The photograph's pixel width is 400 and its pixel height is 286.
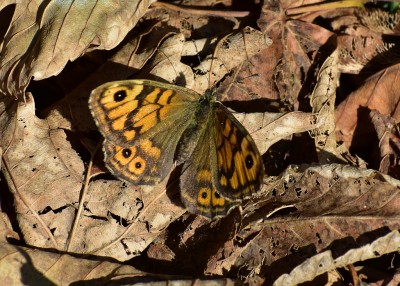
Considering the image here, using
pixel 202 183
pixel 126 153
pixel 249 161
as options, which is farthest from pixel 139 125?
pixel 249 161

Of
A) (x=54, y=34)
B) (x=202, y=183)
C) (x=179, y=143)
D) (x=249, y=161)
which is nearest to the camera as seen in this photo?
A: (x=249, y=161)

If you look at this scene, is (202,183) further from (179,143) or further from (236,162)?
(179,143)

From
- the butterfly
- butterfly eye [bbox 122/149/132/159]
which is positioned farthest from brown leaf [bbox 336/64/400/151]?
butterfly eye [bbox 122/149/132/159]

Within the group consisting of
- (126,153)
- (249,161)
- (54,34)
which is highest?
(54,34)

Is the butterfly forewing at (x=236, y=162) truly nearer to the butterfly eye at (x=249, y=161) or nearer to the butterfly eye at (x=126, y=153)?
the butterfly eye at (x=249, y=161)

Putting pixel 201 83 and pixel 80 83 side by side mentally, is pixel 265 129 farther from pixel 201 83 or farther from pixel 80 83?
pixel 80 83

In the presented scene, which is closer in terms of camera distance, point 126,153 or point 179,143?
point 126,153

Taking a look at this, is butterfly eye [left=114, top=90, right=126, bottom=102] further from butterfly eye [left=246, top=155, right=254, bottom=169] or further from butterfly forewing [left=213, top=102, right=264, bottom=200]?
butterfly eye [left=246, top=155, right=254, bottom=169]
